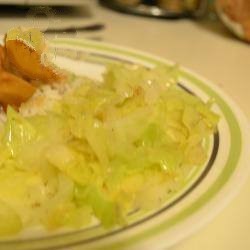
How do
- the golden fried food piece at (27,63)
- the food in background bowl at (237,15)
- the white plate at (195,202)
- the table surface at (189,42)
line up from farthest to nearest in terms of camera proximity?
the food in background bowl at (237,15) < the table surface at (189,42) < the golden fried food piece at (27,63) < the white plate at (195,202)

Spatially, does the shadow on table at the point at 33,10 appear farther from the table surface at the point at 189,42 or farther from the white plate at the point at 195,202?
the white plate at the point at 195,202

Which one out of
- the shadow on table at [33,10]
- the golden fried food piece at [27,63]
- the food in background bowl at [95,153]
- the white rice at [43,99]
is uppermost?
the golden fried food piece at [27,63]

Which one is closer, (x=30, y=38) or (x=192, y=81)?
(x=30, y=38)

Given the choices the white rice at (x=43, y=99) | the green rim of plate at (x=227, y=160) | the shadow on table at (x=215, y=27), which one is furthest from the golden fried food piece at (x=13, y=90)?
the shadow on table at (x=215, y=27)

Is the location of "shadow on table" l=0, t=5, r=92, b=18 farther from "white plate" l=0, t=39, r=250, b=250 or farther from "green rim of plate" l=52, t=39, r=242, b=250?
"white plate" l=0, t=39, r=250, b=250

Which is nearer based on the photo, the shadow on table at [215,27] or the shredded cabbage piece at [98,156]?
the shredded cabbage piece at [98,156]

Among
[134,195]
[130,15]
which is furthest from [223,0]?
[134,195]

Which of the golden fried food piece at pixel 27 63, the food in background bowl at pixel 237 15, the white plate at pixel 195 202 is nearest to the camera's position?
the white plate at pixel 195 202

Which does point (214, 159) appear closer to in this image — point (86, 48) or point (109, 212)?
point (109, 212)

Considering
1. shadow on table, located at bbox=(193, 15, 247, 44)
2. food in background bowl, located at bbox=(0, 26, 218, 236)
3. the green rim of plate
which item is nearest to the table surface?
shadow on table, located at bbox=(193, 15, 247, 44)
